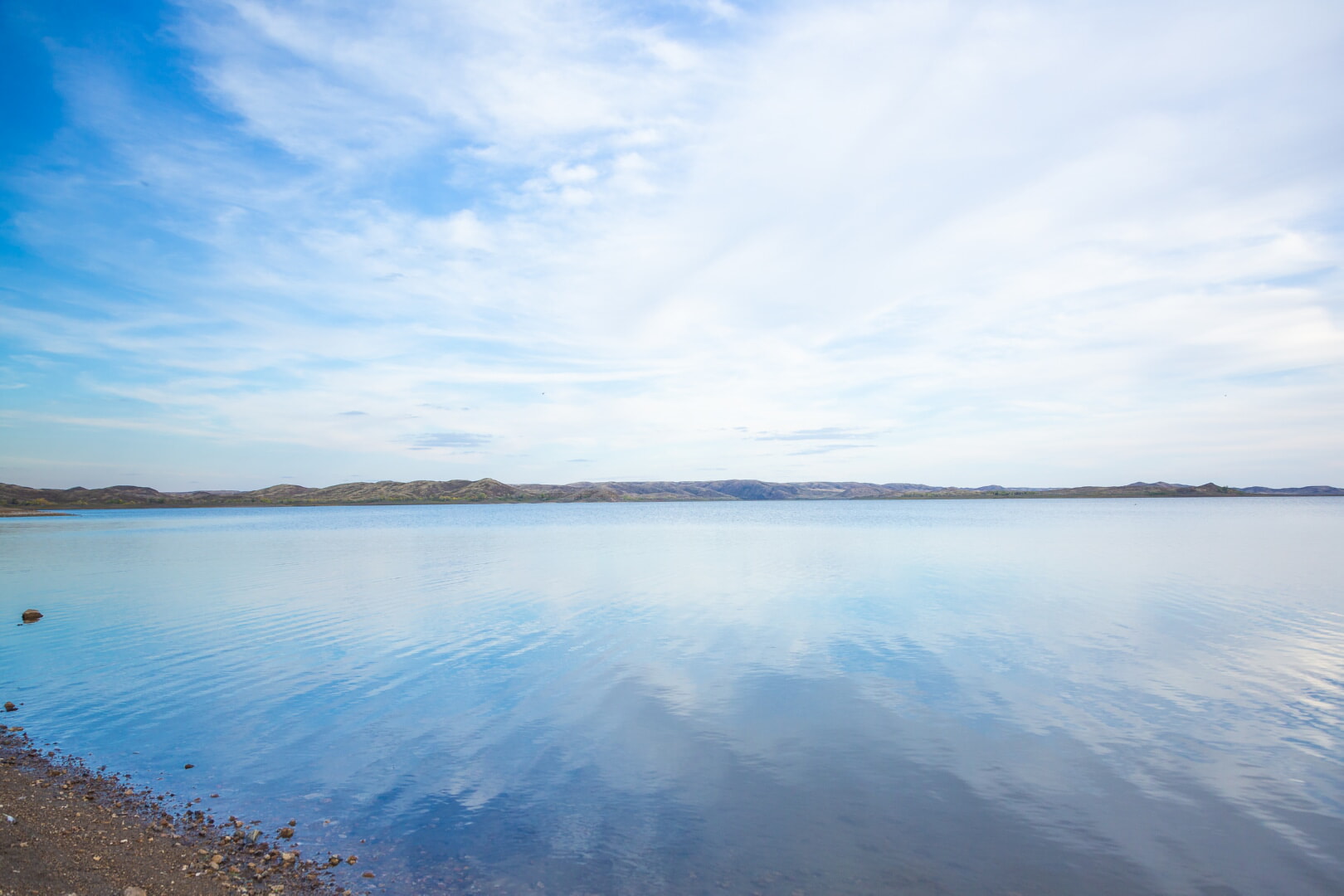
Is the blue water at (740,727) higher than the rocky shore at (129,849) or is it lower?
lower

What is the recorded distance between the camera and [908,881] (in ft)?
27.0

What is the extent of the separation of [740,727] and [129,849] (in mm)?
9838

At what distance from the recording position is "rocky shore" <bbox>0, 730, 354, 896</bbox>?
24.0ft

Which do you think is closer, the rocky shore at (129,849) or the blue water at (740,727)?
the rocky shore at (129,849)

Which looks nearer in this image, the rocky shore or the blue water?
the rocky shore

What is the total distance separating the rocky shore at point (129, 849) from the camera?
7309 mm

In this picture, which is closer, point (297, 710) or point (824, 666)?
point (297, 710)

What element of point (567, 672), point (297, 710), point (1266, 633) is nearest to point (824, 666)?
point (567, 672)

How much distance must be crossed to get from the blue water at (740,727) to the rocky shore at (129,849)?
522 mm

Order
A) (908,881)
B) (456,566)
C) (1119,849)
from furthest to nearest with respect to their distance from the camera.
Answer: (456,566) → (1119,849) → (908,881)

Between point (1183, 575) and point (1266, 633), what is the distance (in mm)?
15524

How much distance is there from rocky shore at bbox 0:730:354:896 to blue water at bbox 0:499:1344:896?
1.71ft

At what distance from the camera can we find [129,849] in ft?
26.8

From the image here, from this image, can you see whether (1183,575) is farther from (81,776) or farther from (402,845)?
(81,776)
